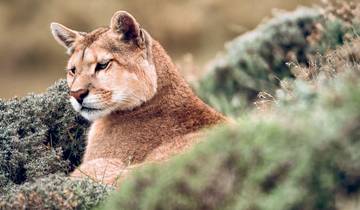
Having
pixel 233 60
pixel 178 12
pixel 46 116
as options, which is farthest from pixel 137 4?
pixel 46 116

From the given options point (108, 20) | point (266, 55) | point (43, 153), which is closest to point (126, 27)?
point (43, 153)

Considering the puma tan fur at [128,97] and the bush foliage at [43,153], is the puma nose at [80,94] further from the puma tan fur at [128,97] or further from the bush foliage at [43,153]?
the bush foliage at [43,153]

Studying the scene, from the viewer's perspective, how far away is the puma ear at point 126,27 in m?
8.34

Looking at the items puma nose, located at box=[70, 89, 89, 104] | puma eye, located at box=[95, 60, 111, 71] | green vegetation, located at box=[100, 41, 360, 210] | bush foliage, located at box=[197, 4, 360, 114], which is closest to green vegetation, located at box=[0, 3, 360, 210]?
green vegetation, located at box=[100, 41, 360, 210]

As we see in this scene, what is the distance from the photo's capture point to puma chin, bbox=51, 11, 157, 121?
8234 mm

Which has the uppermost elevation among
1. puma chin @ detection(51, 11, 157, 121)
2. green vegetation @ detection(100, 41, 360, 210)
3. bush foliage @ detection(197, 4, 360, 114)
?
bush foliage @ detection(197, 4, 360, 114)

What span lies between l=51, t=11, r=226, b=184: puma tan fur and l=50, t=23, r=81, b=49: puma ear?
9.2 inches

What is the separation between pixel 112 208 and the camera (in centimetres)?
618

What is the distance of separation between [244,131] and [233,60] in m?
8.47

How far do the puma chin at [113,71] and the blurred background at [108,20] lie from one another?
1530 centimetres

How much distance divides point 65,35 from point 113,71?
0.77m

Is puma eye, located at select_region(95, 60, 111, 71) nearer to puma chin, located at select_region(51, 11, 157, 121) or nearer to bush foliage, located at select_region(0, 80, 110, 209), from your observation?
puma chin, located at select_region(51, 11, 157, 121)

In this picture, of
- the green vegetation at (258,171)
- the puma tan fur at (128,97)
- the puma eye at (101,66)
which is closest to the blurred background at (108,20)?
the puma tan fur at (128,97)

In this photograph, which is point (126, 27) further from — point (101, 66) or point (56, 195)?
point (56, 195)
